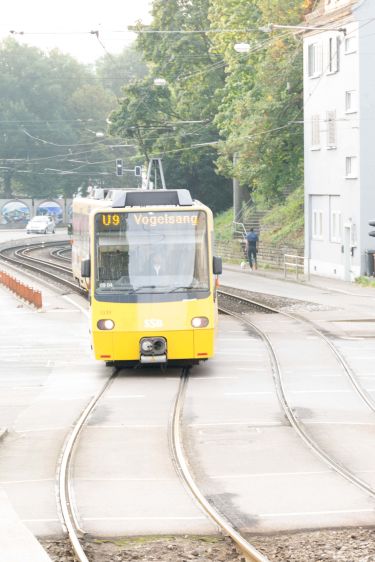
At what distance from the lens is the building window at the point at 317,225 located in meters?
56.6

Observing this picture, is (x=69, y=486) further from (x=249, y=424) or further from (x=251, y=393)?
(x=251, y=393)

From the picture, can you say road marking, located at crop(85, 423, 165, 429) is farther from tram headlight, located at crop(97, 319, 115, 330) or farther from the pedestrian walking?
the pedestrian walking

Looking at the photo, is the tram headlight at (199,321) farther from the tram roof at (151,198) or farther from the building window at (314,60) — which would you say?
the building window at (314,60)

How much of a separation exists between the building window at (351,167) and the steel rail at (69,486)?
32.5 metres

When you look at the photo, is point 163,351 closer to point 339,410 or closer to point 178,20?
point 339,410

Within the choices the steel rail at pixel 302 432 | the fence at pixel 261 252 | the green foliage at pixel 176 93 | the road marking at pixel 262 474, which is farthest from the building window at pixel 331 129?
the road marking at pixel 262 474

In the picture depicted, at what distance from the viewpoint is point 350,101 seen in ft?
171

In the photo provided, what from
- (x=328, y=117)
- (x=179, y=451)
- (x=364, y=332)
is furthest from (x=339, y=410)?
(x=328, y=117)

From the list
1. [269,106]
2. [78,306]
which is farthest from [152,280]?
[269,106]

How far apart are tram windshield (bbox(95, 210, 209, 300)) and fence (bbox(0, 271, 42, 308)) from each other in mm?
16200

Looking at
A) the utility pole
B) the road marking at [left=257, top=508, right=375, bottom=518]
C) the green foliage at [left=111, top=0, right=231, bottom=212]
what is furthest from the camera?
the green foliage at [left=111, top=0, right=231, bottom=212]

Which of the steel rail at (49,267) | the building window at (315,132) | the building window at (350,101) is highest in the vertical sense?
the building window at (350,101)

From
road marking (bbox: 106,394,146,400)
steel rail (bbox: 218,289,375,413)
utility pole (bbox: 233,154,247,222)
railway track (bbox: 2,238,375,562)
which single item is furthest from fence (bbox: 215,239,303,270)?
road marking (bbox: 106,394,146,400)

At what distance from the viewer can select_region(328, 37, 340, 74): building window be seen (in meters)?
52.8
